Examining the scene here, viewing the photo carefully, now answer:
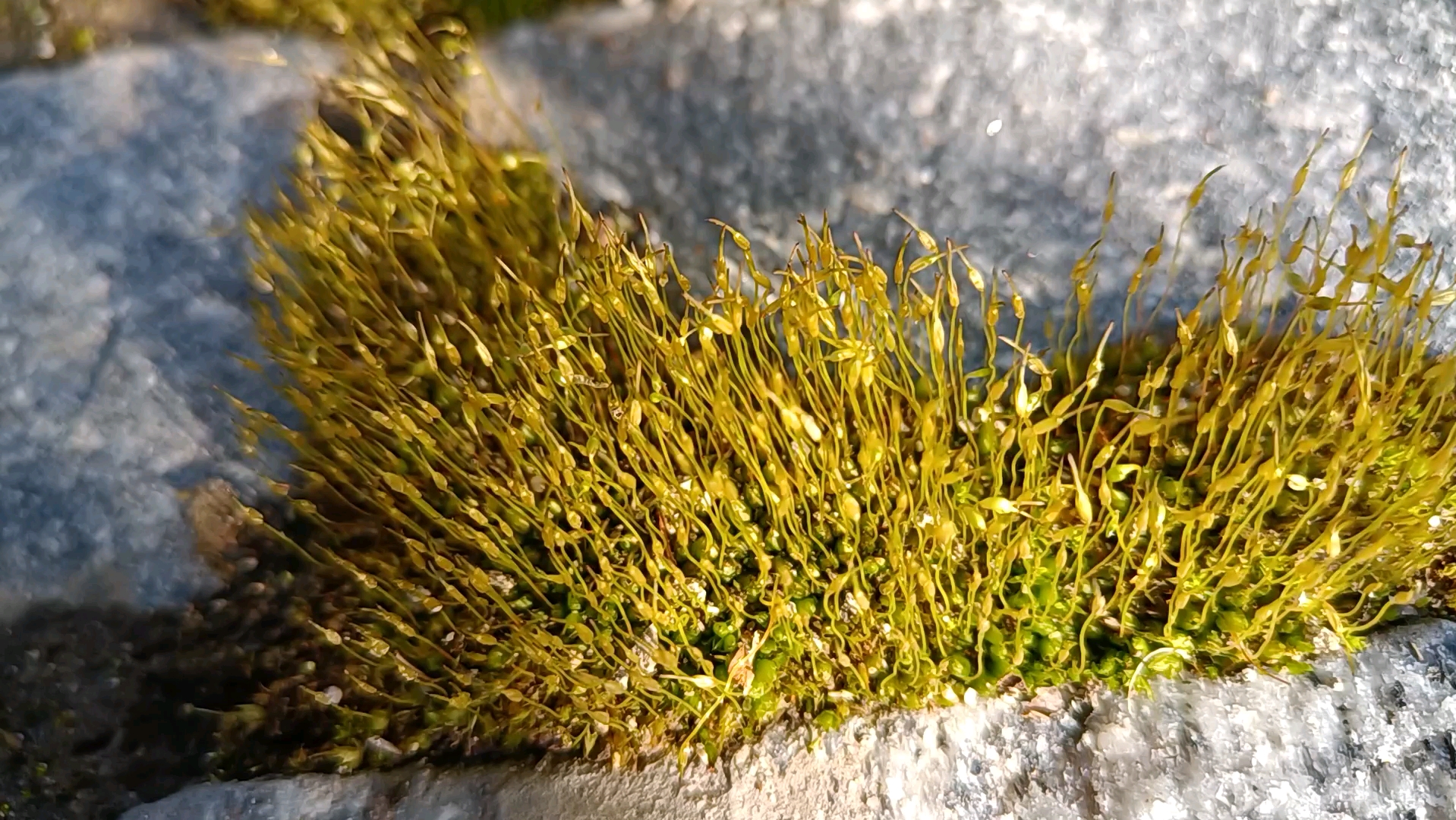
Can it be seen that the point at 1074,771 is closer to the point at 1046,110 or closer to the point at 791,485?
the point at 791,485

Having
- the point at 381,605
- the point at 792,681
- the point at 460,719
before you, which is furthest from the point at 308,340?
the point at 792,681

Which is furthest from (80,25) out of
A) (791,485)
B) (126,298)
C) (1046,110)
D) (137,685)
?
(1046,110)

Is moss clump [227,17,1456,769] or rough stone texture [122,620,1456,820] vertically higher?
moss clump [227,17,1456,769]

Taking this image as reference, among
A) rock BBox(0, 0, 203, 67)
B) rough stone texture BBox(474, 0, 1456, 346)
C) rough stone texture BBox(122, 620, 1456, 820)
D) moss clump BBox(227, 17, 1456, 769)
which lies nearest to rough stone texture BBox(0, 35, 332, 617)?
rock BBox(0, 0, 203, 67)

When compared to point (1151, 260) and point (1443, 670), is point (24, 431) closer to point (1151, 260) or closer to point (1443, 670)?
point (1151, 260)

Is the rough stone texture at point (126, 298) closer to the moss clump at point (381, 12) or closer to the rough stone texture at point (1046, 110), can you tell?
the moss clump at point (381, 12)

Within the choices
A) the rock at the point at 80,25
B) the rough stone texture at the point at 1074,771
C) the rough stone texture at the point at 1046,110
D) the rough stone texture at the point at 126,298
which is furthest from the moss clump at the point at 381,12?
the rough stone texture at the point at 1074,771

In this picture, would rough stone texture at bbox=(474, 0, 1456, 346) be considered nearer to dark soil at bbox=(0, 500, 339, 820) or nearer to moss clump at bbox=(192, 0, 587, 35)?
moss clump at bbox=(192, 0, 587, 35)
